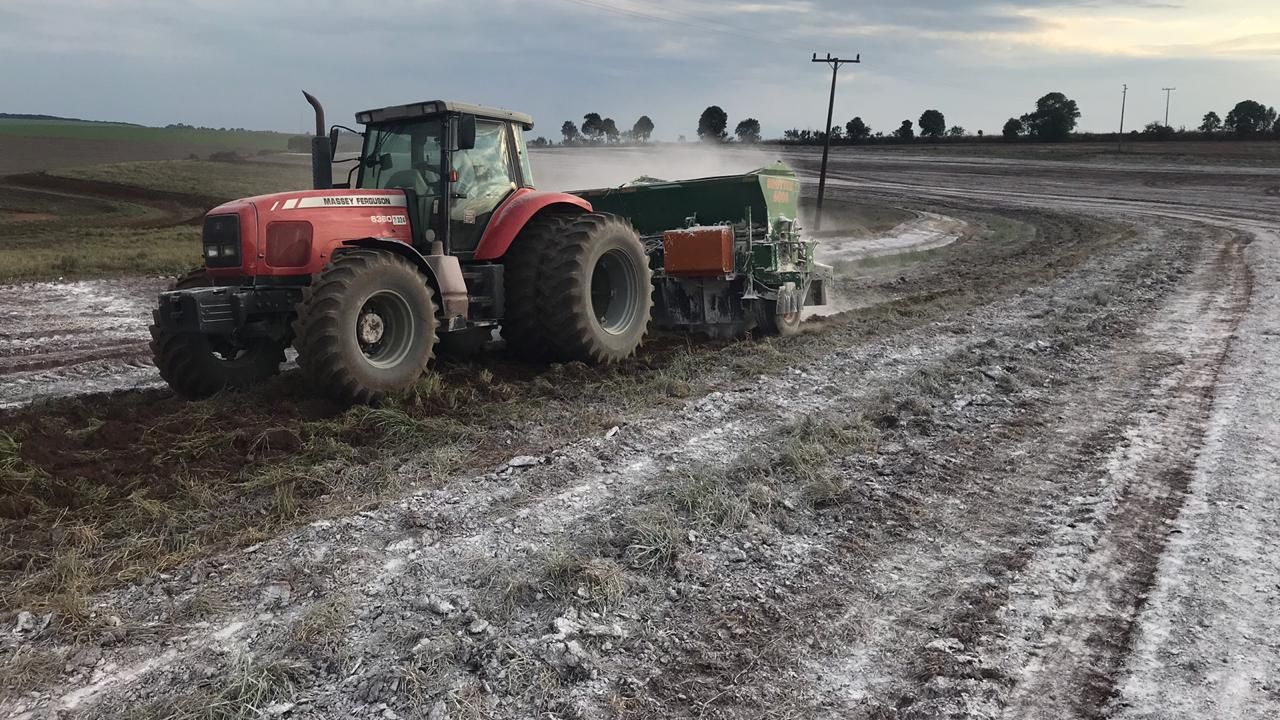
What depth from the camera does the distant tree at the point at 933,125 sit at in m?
71.4

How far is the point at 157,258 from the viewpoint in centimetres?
1622

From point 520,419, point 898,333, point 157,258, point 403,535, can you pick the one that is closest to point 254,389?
point 520,419

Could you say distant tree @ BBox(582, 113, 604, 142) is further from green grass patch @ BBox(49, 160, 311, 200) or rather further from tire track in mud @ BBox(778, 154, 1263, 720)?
tire track in mud @ BBox(778, 154, 1263, 720)

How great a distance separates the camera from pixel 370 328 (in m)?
6.37

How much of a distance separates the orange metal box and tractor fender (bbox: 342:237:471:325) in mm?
2853

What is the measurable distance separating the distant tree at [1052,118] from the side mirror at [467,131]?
66.6 m

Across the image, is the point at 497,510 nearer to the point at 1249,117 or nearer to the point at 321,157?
the point at 321,157

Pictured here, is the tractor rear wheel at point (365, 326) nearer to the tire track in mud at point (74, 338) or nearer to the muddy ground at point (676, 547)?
the muddy ground at point (676, 547)

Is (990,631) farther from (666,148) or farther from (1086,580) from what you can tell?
(666,148)

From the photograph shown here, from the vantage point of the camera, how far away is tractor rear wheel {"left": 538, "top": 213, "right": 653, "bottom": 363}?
7.52m

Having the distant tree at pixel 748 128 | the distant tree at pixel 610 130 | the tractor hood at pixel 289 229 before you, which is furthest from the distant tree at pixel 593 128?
the tractor hood at pixel 289 229

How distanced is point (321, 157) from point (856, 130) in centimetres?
7016

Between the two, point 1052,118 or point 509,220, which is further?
point 1052,118

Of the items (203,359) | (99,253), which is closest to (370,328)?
(203,359)
